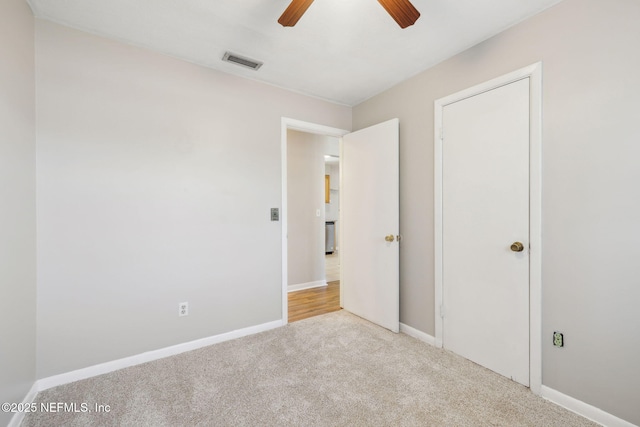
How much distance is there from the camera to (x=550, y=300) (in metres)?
1.73

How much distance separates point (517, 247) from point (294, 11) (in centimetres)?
203

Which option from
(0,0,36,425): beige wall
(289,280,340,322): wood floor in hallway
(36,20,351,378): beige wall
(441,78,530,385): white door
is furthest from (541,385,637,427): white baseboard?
A: (0,0,36,425): beige wall

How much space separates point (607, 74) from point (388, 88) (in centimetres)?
173

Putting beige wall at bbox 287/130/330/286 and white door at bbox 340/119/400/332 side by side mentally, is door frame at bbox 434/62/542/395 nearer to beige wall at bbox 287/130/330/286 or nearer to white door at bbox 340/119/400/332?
white door at bbox 340/119/400/332

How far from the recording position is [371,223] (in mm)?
2939

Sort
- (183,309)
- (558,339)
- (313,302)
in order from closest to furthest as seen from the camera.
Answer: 1. (558,339)
2. (183,309)
3. (313,302)

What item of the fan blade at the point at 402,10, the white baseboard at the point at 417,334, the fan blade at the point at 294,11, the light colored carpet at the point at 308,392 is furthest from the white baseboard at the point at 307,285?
the fan blade at the point at 402,10

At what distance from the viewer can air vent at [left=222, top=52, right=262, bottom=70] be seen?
7.49ft

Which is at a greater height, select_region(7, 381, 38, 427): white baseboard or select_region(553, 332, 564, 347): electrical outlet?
select_region(553, 332, 564, 347): electrical outlet

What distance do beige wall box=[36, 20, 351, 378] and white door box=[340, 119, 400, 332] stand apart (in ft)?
2.82

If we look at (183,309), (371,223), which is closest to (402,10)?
(371,223)

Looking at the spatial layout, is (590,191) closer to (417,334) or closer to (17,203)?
(417,334)

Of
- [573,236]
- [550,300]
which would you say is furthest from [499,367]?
[573,236]

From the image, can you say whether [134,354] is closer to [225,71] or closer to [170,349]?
[170,349]
